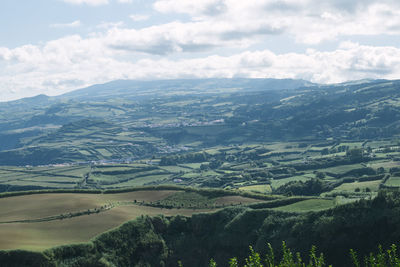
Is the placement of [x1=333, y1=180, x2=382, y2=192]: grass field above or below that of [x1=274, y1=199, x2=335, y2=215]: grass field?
below

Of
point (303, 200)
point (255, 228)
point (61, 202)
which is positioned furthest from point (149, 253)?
point (303, 200)

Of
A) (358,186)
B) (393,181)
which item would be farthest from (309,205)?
(393,181)

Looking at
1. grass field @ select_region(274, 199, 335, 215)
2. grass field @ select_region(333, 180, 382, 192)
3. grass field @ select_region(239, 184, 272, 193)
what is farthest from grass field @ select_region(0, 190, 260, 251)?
grass field @ select_region(239, 184, 272, 193)

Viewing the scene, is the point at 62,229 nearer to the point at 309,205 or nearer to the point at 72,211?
the point at 72,211

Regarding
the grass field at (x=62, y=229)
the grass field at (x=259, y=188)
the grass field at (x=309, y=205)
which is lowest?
the grass field at (x=259, y=188)

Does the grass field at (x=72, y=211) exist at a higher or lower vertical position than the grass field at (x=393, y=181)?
higher

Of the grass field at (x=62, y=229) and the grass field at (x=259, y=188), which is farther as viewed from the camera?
the grass field at (x=259, y=188)

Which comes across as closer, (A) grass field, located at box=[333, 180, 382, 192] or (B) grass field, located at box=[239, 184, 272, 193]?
(A) grass field, located at box=[333, 180, 382, 192]

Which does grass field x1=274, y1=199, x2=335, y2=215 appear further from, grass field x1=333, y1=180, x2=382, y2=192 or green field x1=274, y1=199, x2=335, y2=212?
grass field x1=333, y1=180, x2=382, y2=192

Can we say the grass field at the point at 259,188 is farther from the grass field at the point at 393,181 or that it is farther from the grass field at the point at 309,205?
the grass field at the point at 309,205

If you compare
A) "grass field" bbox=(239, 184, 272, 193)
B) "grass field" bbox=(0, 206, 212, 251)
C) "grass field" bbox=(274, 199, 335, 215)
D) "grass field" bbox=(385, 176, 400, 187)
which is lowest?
"grass field" bbox=(239, 184, 272, 193)

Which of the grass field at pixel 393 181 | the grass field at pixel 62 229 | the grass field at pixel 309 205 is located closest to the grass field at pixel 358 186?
the grass field at pixel 393 181

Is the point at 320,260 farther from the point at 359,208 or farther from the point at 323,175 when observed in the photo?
the point at 323,175
